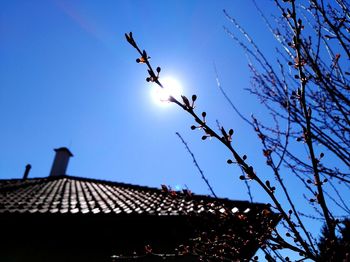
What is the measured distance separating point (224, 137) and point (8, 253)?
Result: 4928 mm

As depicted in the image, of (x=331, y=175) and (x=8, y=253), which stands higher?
(x=331, y=175)

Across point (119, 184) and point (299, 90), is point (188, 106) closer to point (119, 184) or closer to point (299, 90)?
point (299, 90)

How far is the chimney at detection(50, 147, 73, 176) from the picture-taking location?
13.0 m

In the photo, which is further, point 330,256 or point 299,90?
point 299,90

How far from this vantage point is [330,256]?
6.25 ft

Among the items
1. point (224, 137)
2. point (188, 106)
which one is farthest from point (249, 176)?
point (188, 106)

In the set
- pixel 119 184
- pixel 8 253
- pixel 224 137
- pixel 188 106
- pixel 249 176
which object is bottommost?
pixel 8 253

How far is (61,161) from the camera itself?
524 inches

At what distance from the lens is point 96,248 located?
5.12m

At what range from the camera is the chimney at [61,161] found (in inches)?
512

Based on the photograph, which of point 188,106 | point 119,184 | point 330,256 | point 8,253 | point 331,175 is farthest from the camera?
point 119,184

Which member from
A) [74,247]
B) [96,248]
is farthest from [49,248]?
[96,248]

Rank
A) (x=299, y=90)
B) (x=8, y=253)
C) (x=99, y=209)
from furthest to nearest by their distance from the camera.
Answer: (x=99, y=209)
(x=8, y=253)
(x=299, y=90)

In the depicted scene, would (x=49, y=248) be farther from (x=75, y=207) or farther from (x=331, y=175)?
(x=331, y=175)
